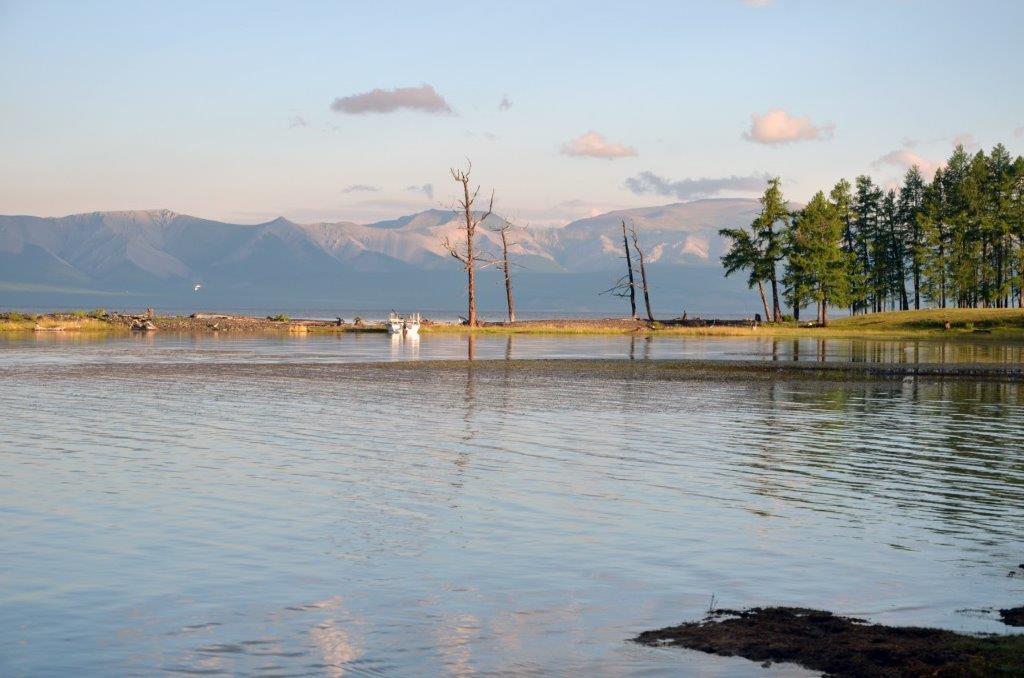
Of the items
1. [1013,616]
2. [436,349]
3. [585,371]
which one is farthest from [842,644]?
[436,349]

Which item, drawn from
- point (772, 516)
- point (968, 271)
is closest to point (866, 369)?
point (772, 516)

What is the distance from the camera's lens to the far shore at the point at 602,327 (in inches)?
4279

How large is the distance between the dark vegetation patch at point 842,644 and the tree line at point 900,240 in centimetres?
11615

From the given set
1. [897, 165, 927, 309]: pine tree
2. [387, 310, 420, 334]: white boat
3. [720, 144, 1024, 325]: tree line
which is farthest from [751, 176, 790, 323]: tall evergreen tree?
[387, 310, 420, 334]: white boat

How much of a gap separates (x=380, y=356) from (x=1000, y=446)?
1858 inches

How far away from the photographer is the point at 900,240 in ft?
486

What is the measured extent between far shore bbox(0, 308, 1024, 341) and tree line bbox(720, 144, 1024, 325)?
319 inches

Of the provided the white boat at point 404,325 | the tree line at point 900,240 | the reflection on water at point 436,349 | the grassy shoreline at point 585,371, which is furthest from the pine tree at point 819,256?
the grassy shoreline at point 585,371

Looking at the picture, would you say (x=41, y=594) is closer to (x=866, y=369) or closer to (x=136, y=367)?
(x=136, y=367)

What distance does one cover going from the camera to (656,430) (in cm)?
3322

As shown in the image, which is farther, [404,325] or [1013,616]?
[404,325]

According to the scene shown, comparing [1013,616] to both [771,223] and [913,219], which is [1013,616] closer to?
[771,223]

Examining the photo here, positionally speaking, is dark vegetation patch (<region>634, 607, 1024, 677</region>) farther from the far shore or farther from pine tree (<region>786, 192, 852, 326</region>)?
pine tree (<region>786, 192, 852, 326</region>)

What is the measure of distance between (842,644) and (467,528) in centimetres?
791
